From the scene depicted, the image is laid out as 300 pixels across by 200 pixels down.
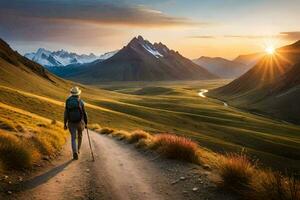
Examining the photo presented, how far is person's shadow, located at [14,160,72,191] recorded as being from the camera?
1246 centimetres

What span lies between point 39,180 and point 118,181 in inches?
113

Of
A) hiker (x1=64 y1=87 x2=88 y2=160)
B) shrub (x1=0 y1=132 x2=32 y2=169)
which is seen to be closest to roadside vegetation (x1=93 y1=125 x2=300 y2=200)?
hiker (x1=64 y1=87 x2=88 y2=160)

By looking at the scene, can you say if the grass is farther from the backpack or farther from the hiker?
the backpack

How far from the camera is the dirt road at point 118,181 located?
12.1m

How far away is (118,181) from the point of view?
1394 cm

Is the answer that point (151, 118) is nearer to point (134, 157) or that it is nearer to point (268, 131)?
point (268, 131)

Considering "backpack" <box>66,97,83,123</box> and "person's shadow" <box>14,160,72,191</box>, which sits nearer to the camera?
"person's shadow" <box>14,160,72,191</box>

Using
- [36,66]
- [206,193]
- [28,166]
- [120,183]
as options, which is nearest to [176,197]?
[206,193]

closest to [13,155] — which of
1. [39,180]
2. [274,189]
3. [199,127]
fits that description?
[39,180]

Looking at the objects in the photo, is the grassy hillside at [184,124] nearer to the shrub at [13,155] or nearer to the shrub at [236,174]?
the shrub at [13,155]

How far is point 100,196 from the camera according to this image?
472 inches

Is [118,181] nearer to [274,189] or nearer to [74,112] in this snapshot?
[74,112]

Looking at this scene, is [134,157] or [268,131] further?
[268,131]

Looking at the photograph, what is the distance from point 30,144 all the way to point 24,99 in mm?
56663
